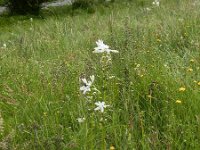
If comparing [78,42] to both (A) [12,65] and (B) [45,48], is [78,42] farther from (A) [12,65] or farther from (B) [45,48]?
(A) [12,65]

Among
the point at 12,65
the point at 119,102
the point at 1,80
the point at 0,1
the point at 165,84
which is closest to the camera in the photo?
the point at 119,102

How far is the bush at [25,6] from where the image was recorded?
1642 cm

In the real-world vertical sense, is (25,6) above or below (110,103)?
below

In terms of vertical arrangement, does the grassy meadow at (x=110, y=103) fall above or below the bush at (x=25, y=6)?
above

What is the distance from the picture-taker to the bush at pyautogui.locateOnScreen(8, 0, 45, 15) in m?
16.4

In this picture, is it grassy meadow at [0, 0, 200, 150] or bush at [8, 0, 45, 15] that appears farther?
bush at [8, 0, 45, 15]

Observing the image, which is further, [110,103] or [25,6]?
[25,6]

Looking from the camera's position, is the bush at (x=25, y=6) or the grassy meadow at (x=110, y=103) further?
the bush at (x=25, y=6)

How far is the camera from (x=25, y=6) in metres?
16.6

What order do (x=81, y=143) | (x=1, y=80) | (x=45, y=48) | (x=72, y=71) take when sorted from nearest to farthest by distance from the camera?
(x=81, y=143) → (x=72, y=71) → (x=1, y=80) → (x=45, y=48)

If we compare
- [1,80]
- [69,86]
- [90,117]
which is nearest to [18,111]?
[69,86]

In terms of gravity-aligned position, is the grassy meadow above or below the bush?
above

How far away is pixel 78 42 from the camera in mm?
6215

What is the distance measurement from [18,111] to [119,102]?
80cm
